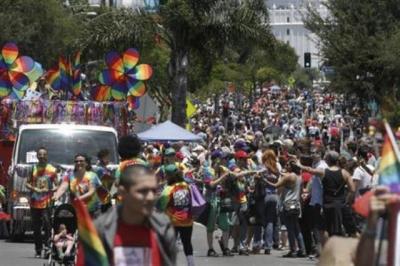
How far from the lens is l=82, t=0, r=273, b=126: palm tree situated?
3703cm

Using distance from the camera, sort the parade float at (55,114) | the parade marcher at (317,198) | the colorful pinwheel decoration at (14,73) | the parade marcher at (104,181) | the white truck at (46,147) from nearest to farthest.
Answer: the parade marcher at (104,181)
the parade marcher at (317,198)
the white truck at (46,147)
the parade float at (55,114)
the colorful pinwheel decoration at (14,73)

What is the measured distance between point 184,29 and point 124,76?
11167 millimetres

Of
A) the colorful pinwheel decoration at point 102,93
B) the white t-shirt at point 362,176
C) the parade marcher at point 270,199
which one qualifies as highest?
the colorful pinwheel decoration at point 102,93

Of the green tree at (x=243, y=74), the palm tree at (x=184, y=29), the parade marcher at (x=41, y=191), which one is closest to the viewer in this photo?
the parade marcher at (x=41, y=191)

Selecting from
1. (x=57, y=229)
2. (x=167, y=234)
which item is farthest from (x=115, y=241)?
(x=57, y=229)

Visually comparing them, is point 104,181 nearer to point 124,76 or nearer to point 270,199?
point 270,199

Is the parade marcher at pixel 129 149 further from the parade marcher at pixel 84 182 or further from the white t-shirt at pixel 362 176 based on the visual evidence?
the white t-shirt at pixel 362 176

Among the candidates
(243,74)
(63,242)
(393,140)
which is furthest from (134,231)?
(243,74)

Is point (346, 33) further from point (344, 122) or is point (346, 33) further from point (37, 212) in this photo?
point (37, 212)

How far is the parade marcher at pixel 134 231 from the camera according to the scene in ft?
23.5

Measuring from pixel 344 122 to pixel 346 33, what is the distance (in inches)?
577

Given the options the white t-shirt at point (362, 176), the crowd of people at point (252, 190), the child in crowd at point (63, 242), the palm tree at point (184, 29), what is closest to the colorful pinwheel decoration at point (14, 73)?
the crowd of people at point (252, 190)

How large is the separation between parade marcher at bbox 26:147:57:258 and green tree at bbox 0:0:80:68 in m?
32.0

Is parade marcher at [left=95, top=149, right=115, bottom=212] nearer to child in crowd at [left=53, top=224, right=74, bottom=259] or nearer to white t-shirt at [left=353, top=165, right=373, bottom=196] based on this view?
child in crowd at [left=53, top=224, right=74, bottom=259]
